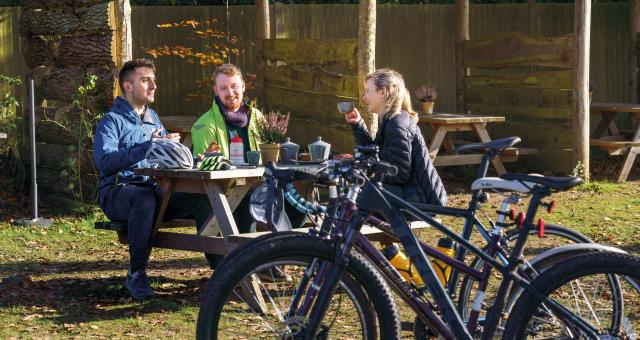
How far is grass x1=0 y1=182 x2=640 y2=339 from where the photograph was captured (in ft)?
20.7

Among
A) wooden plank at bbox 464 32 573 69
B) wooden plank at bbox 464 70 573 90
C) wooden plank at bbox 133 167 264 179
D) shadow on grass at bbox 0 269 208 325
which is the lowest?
shadow on grass at bbox 0 269 208 325

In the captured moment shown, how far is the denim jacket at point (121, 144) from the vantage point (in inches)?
276

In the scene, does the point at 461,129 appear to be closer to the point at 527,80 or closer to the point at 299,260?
the point at 527,80

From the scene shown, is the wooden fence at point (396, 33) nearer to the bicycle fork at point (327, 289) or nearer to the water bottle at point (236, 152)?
the water bottle at point (236, 152)

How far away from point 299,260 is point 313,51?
7.46m

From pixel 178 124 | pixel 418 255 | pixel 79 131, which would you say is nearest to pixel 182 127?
pixel 178 124

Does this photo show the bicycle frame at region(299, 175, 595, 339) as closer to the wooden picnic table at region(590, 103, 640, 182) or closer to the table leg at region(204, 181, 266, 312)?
the table leg at region(204, 181, 266, 312)

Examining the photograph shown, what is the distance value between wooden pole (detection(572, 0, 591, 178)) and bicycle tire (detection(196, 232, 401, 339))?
7693 millimetres

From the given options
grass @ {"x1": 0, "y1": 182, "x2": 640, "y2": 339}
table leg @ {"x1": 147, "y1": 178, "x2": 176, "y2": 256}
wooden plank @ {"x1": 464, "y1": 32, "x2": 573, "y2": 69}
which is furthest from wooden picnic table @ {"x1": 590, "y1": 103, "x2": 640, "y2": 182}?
table leg @ {"x1": 147, "y1": 178, "x2": 176, "y2": 256}

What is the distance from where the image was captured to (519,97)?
44.0 ft

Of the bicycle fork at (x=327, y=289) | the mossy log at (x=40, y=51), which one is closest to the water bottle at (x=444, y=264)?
the bicycle fork at (x=327, y=289)

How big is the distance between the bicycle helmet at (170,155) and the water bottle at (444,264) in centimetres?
191

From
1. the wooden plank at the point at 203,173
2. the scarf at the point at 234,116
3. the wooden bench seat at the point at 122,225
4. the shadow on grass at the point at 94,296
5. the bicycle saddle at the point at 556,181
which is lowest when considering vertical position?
the shadow on grass at the point at 94,296

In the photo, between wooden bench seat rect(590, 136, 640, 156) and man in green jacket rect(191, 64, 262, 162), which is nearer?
man in green jacket rect(191, 64, 262, 162)
